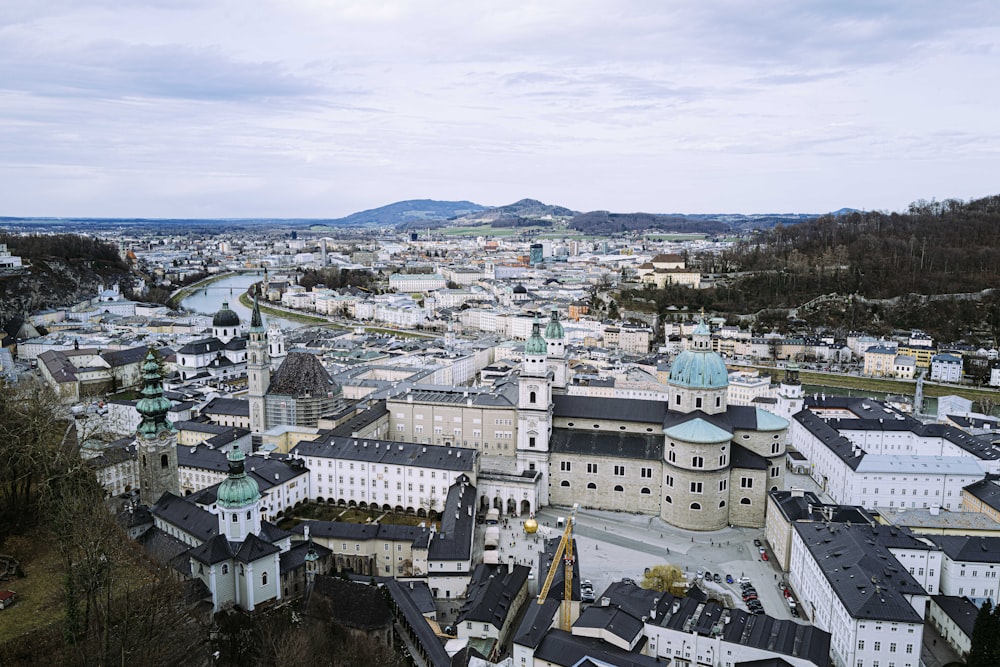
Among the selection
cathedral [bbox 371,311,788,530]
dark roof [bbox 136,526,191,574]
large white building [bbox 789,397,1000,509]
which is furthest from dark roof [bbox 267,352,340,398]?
large white building [bbox 789,397,1000,509]

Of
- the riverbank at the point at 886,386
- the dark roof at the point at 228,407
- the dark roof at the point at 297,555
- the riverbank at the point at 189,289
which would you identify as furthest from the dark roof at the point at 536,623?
the riverbank at the point at 189,289

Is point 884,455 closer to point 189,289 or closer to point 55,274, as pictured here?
point 55,274

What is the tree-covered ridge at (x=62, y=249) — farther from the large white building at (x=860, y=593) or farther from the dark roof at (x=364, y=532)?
the large white building at (x=860, y=593)

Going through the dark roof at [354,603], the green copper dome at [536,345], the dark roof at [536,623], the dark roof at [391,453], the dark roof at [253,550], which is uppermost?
the green copper dome at [536,345]

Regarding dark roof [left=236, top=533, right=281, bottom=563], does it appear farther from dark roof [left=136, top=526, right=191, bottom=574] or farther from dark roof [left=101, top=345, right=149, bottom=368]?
dark roof [left=101, top=345, right=149, bottom=368]

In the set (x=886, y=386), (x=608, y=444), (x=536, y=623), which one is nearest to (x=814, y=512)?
(x=608, y=444)

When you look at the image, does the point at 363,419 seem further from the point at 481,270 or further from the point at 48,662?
the point at 481,270
